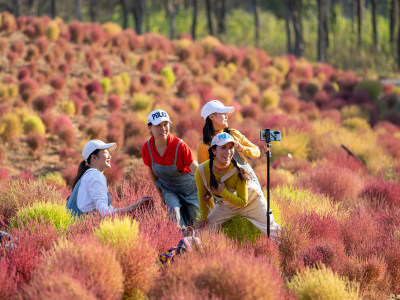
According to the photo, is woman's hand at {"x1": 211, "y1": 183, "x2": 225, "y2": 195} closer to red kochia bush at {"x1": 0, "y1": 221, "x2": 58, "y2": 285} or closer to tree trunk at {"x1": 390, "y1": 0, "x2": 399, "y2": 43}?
red kochia bush at {"x1": 0, "y1": 221, "x2": 58, "y2": 285}

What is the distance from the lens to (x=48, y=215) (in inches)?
209

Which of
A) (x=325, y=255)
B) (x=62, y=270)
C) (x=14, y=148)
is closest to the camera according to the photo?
(x=62, y=270)

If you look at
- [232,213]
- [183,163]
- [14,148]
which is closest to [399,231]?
[232,213]

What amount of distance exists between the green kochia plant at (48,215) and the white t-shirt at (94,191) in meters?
0.26

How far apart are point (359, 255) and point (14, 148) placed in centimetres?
874

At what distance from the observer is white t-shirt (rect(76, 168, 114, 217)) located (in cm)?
495

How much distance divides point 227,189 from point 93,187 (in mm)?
1312

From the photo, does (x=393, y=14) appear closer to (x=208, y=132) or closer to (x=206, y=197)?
(x=208, y=132)

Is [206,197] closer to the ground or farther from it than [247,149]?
closer to the ground

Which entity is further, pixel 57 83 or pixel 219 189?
pixel 57 83

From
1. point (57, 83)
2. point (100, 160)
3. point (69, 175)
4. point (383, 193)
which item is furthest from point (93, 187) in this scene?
point (57, 83)

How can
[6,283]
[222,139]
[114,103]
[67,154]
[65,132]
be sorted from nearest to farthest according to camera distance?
[6,283]
[222,139]
[67,154]
[65,132]
[114,103]

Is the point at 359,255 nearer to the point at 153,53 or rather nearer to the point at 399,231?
the point at 399,231

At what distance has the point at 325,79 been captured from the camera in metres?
21.3
